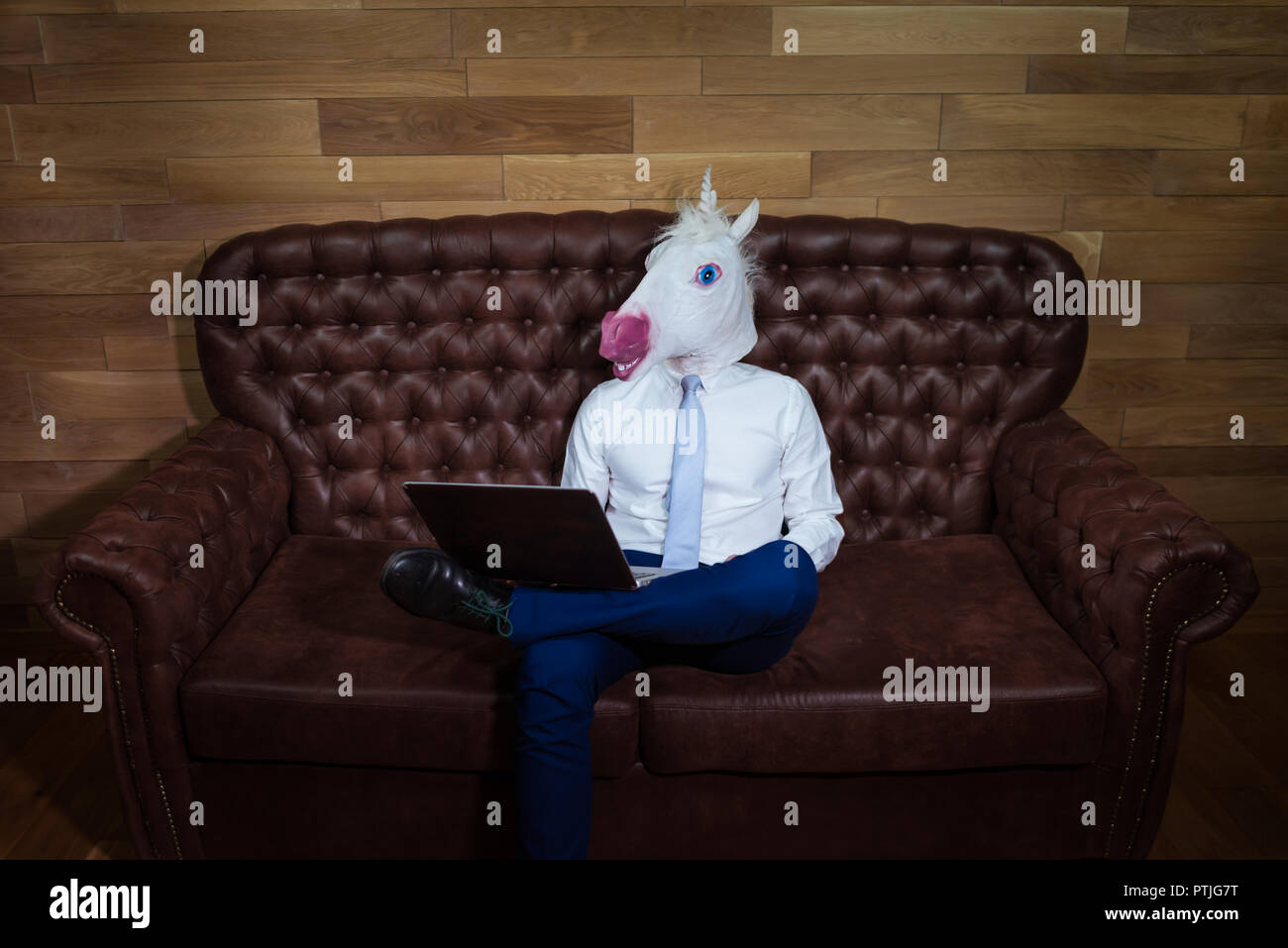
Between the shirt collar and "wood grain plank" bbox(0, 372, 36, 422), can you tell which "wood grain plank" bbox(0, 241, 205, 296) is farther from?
the shirt collar

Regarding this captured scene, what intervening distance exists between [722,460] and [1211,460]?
166 centimetres

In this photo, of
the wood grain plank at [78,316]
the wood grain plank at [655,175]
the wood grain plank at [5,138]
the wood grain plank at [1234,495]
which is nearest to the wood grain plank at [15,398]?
the wood grain plank at [78,316]

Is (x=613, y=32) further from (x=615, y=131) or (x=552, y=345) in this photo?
(x=552, y=345)

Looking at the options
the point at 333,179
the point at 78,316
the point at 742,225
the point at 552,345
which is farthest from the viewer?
the point at 78,316

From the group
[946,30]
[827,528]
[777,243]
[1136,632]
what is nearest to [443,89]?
[777,243]

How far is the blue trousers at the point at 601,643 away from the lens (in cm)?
180

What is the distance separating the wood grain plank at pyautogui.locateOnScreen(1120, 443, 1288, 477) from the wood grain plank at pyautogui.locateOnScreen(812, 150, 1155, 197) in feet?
2.43

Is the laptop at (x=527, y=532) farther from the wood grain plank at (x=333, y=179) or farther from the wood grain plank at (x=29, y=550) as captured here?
the wood grain plank at (x=29, y=550)

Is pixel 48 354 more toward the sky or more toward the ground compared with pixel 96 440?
more toward the sky

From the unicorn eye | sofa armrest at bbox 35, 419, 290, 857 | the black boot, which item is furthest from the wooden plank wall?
the black boot

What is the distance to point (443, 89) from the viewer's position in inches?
105

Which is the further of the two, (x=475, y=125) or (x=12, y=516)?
(x=12, y=516)

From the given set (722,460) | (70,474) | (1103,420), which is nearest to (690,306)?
(722,460)

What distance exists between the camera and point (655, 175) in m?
2.71
